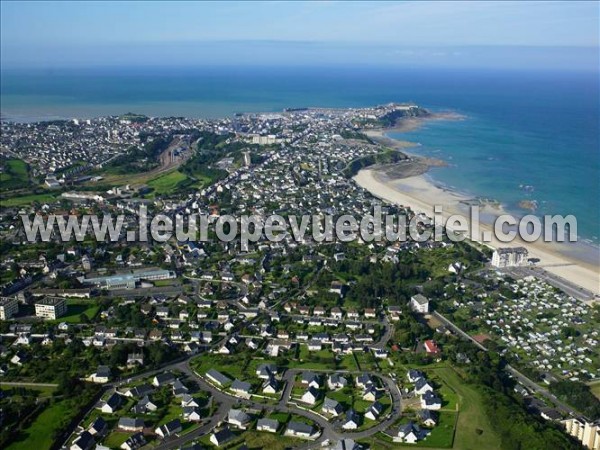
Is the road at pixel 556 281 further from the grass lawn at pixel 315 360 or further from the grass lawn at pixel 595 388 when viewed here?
the grass lawn at pixel 315 360

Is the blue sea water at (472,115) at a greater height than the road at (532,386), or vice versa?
the blue sea water at (472,115)

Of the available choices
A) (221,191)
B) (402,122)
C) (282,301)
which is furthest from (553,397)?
(402,122)

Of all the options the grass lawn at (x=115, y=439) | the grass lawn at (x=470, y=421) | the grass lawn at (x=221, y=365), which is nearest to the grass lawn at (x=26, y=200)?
the grass lawn at (x=221, y=365)

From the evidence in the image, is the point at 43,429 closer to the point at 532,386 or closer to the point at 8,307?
the point at 8,307

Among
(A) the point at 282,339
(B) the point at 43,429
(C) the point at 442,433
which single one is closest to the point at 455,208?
(A) the point at 282,339

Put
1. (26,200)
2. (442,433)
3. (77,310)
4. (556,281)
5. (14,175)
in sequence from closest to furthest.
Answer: (442,433) < (77,310) < (556,281) < (26,200) < (14,175)
